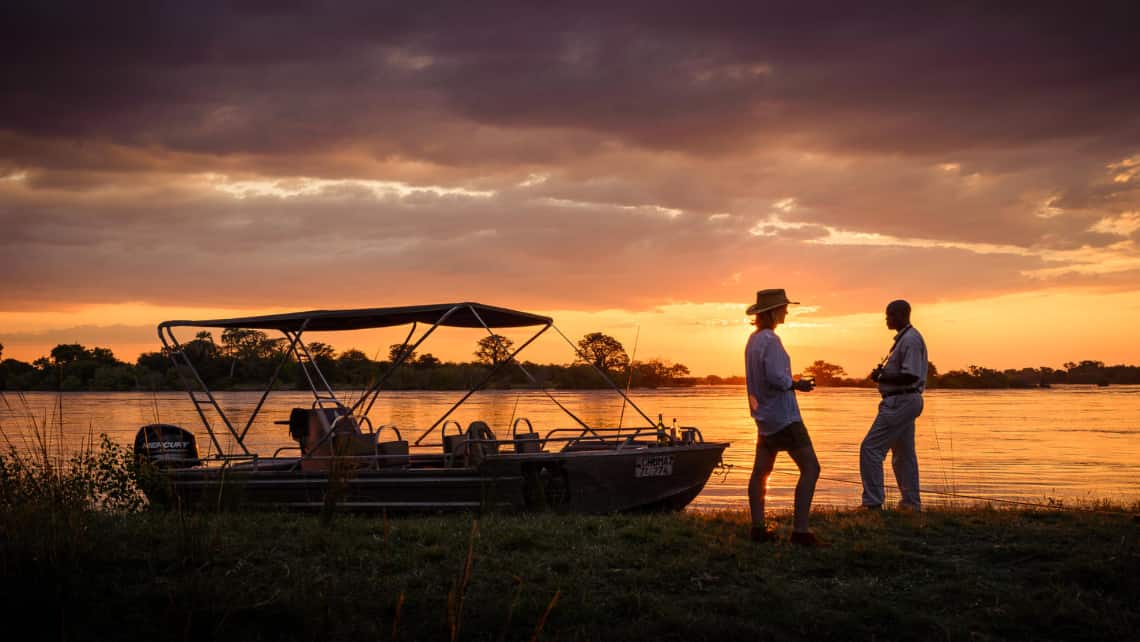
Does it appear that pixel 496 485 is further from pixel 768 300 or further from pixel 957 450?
pixel 957 450

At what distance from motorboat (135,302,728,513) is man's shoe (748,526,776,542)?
279 cm

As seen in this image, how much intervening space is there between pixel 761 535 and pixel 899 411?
301cm

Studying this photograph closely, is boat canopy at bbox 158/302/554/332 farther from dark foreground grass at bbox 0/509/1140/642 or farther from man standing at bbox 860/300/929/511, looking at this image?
man standing at bbox 860/300/929/511

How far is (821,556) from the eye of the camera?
7.46m

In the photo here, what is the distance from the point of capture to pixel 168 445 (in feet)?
43.8

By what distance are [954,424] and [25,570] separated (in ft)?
156

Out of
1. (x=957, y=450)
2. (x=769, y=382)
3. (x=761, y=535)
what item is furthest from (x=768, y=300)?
(x=957, y=450)

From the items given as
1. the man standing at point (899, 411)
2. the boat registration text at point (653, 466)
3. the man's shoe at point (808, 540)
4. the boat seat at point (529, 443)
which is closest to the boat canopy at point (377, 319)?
the boat seat at point (529, 443)

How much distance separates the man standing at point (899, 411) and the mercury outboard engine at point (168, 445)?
8787 mm

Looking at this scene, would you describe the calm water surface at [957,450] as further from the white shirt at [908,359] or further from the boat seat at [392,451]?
the white shirt at [908,359]

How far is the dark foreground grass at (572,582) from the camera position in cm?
583

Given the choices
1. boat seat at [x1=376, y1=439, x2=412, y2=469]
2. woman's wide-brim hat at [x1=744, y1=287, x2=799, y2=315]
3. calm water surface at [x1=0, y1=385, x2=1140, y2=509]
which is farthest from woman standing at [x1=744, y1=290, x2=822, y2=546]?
boat seat at [x1=376, y1=439, x2=412, y2=469]

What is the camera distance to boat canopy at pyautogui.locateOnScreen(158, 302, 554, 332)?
40.3 ft

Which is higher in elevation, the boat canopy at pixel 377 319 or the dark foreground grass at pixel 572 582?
the boat canopy at pixel 377 319
